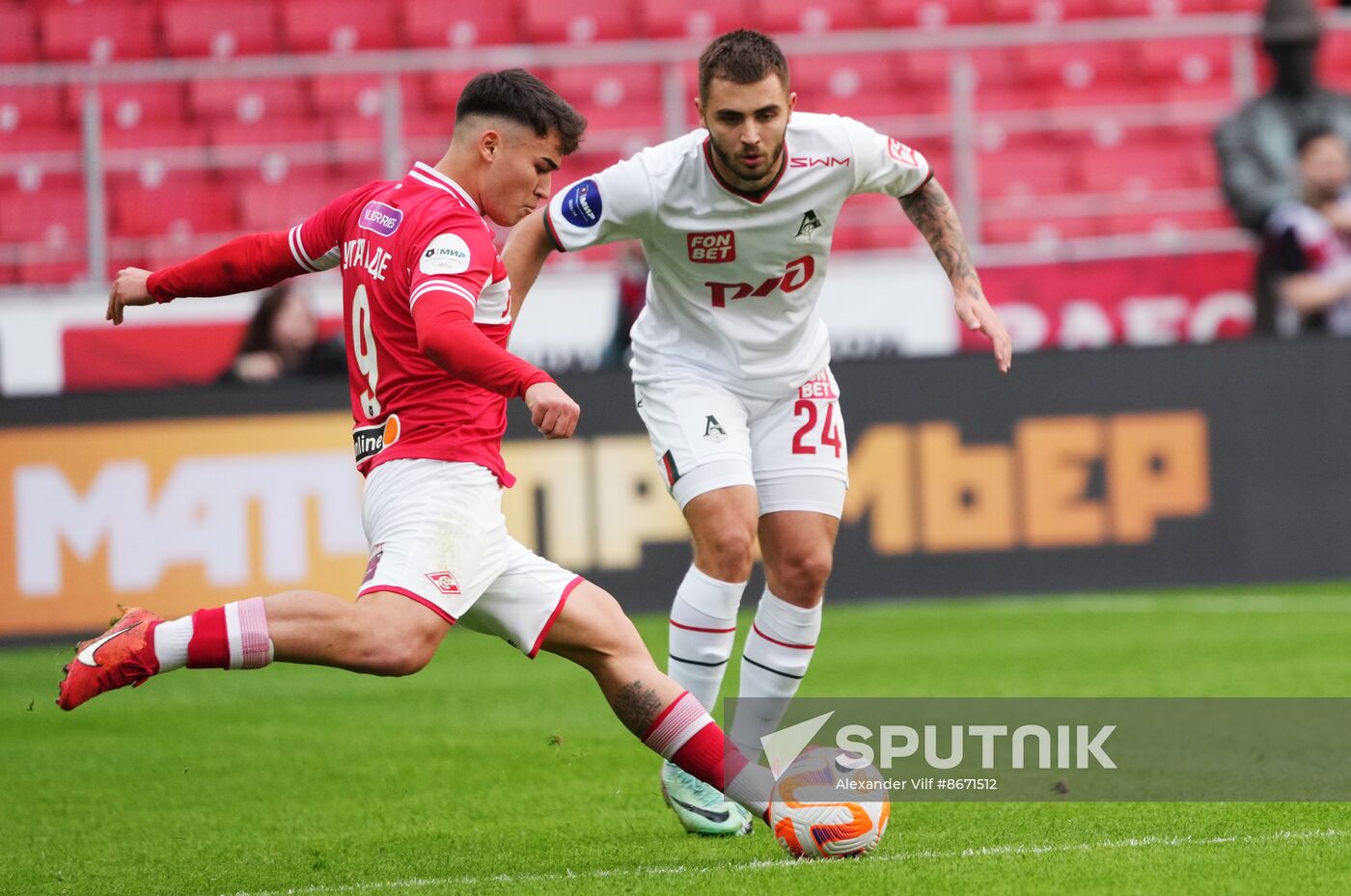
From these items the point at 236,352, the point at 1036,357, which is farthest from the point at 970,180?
the point at 236,352

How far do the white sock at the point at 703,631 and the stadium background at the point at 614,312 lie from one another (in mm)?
5411

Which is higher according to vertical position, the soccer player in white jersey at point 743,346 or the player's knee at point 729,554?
the soccer player in white jersey at point 743,346

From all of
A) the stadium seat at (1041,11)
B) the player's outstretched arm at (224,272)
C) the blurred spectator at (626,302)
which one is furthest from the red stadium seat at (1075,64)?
the player's outstretched arm at (224,272)

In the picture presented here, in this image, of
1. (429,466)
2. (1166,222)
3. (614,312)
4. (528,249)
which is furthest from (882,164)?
(1166,222)

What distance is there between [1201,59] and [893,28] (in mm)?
2553

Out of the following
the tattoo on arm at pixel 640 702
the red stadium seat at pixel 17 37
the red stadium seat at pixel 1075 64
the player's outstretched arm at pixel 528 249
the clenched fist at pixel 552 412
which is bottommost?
the tattoo on arm at pixel 640 702

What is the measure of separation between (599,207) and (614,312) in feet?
22.1

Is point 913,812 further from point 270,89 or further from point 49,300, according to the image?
point 270,89

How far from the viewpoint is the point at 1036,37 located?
42.7 feet

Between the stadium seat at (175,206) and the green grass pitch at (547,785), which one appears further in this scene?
the stadium seat at (175,206)

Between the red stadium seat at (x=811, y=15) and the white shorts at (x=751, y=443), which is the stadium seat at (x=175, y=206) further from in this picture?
Answer: the white shorts at (x=751, y=443)

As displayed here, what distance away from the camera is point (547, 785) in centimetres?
641

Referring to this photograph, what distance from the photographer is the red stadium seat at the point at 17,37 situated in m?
15.1

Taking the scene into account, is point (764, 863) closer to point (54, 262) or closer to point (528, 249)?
point (528, 249)
